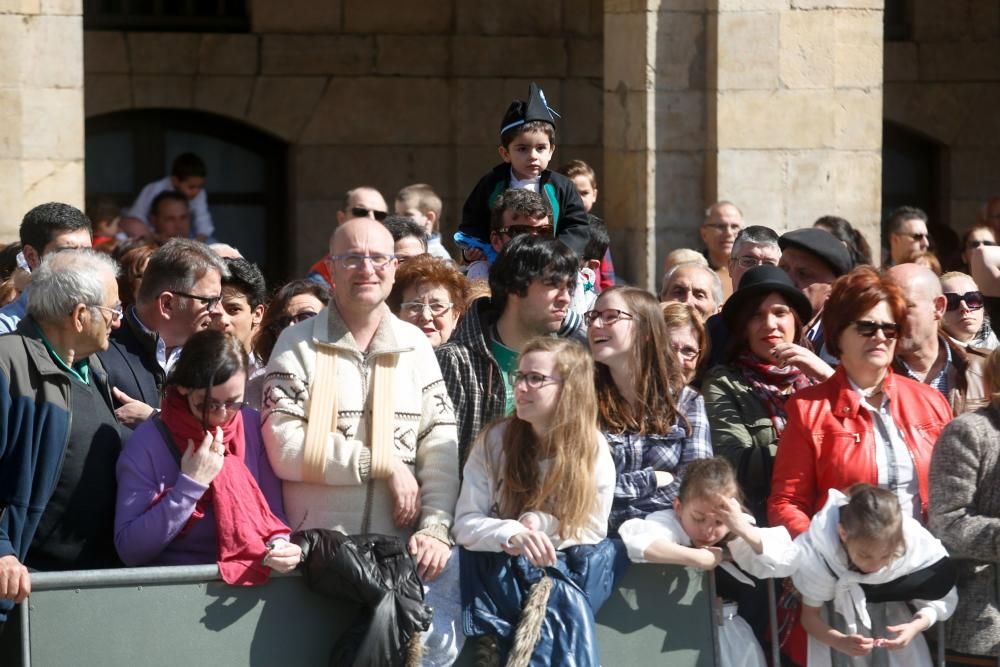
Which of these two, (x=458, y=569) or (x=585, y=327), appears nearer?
(x=458, y=569)

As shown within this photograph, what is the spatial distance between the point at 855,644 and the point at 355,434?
5.57 ft

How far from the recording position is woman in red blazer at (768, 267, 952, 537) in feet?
19.0

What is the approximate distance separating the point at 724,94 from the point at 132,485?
5640mm

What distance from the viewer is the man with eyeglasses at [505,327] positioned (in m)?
6.00

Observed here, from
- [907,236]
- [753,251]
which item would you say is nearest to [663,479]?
[753,251]

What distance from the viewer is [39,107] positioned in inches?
369

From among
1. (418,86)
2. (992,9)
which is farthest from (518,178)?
(992,9)

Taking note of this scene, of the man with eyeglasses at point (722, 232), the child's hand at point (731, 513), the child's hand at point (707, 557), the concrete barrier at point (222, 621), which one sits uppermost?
the man with eyeglasses at point (722, 232)

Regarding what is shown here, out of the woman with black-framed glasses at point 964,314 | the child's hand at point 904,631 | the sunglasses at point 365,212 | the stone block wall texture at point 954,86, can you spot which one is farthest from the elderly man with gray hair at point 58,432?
the stone block wall texture at point 954,86

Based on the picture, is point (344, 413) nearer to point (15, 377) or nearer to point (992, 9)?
point (15, 377)

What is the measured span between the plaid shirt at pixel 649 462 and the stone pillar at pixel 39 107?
4.62 m

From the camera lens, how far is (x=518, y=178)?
7.70 m

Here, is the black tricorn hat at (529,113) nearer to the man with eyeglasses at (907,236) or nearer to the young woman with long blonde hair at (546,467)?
the young woman with long blonde hair at (546,467)

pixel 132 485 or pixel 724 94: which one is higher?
pixel 724 94
